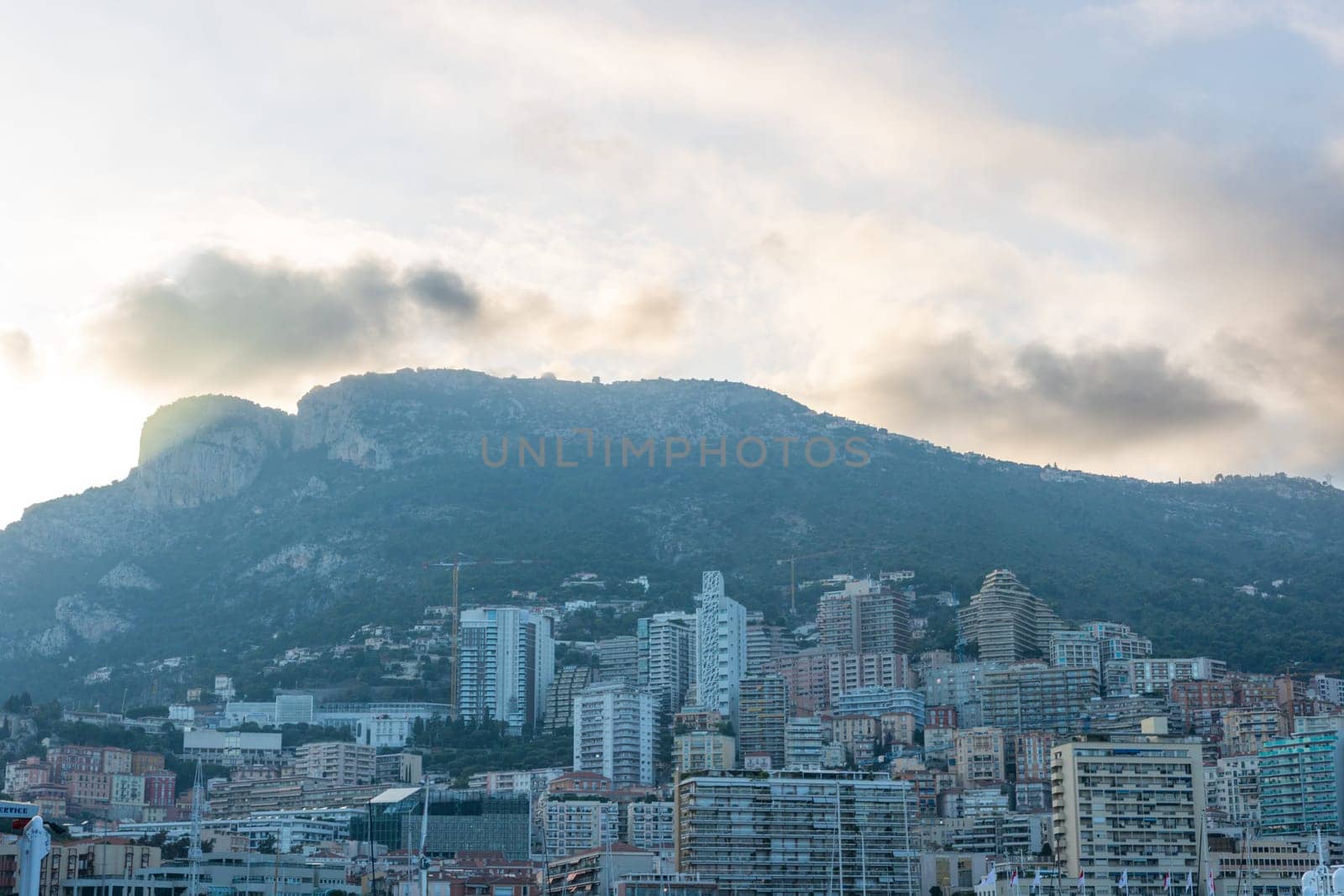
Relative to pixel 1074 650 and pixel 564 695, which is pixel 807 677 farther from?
pixel 1074 650

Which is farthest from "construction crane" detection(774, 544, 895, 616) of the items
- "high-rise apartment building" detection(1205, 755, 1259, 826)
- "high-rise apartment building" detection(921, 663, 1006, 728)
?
"high-rise apartment building" detection(1205, 755, 1259, 826)

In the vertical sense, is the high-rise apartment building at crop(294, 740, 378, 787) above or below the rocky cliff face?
below

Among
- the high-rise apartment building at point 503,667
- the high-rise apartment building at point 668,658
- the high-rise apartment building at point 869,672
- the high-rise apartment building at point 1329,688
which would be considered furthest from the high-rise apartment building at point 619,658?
the high-rise apartment building at point 1329,688

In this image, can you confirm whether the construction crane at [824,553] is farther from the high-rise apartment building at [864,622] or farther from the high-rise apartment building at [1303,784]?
the high-rise apartment building at [1303,784]

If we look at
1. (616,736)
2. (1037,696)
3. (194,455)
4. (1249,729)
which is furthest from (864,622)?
(194,455)

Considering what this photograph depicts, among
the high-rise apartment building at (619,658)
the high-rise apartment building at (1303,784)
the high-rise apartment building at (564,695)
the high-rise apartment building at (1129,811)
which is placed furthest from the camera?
the high-rise apartment building at (619,658)

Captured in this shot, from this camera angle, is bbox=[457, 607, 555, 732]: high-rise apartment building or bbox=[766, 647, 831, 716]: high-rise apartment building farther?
bbox=[457, 607, 555, 732]: high-rise apartment building

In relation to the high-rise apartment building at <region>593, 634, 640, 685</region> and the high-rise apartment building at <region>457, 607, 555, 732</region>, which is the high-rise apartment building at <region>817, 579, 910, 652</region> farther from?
the high-rise apartment building at <region>457, 607, 555, 732</region>
